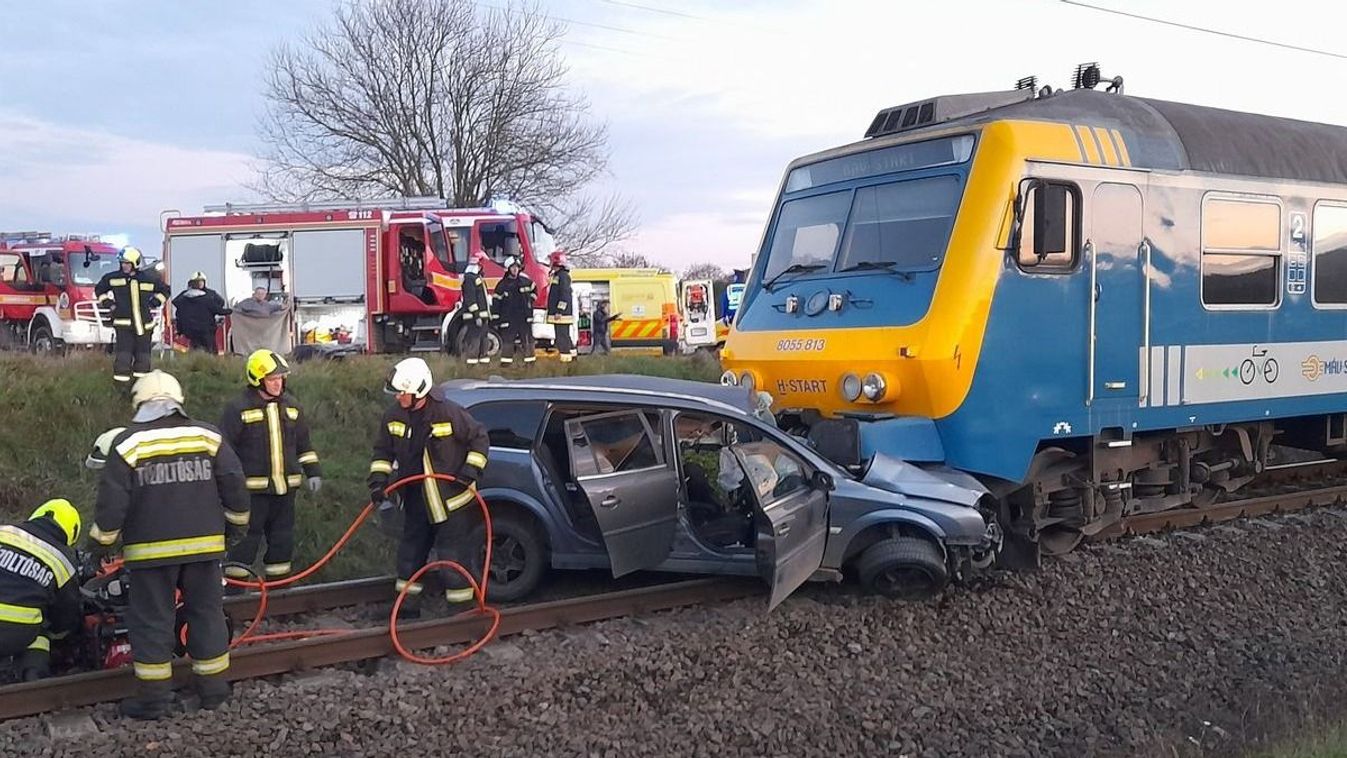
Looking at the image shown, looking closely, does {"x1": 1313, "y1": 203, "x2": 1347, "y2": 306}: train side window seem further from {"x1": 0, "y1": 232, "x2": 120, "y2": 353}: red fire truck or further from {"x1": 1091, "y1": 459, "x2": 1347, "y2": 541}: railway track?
{"x1": 0, "y1": 232, "x2": 120, "y2": 353}: red fire truck

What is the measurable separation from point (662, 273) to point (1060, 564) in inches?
787

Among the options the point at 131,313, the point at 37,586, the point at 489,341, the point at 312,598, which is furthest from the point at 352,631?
the point at 489,341

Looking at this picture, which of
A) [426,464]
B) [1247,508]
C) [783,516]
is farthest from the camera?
[1247,508]

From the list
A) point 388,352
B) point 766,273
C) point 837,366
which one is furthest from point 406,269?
point 837,366

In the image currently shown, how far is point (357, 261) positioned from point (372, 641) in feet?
45.8

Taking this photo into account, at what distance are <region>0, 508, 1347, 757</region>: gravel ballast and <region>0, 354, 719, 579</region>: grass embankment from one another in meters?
2.94

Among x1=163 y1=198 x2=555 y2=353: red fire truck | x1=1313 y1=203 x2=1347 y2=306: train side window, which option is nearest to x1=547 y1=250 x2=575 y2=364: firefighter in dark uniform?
x1=163 y1=198 x2=555 y2=353: red fire truck

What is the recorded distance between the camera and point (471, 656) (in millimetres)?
6227

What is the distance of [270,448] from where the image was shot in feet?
24.8

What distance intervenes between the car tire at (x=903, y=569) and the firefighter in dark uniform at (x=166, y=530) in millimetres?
3732

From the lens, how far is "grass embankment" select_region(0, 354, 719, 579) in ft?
30.4

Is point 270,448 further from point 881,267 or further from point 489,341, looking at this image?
point 489,341

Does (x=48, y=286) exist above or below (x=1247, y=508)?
above

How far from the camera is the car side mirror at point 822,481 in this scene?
22.9 feet
